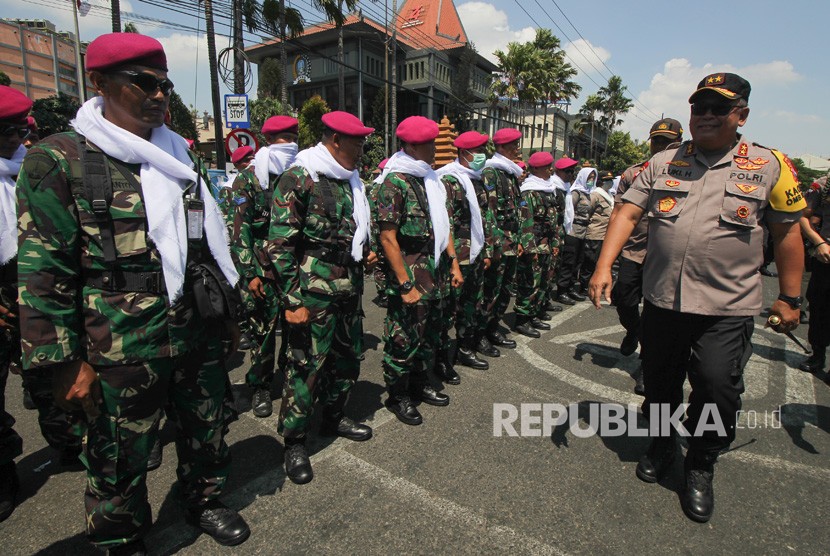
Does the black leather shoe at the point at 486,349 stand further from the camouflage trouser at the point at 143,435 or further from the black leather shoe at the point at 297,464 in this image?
the camouflage trouser at the point at 143,435

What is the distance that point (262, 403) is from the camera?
346 cm

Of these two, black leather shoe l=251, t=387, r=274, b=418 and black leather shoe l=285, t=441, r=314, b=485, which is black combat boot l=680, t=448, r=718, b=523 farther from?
black leather shoe l=251, t=387, r=274, b=418

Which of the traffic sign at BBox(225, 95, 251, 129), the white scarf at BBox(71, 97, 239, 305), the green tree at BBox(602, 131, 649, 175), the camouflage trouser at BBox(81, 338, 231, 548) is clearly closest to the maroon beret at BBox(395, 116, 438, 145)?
the white scarf at BBox(71, 97, 239, 305)

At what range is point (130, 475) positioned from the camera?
74.0 inches

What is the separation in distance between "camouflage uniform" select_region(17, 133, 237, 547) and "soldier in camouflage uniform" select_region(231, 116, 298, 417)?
4.67 feet

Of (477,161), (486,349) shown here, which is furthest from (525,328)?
(477,161)

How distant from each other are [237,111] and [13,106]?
6.28 metres

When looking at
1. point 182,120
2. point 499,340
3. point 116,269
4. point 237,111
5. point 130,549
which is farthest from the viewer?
point 182,120

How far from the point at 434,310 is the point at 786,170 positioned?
2.23 m

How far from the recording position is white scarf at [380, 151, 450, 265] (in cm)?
334

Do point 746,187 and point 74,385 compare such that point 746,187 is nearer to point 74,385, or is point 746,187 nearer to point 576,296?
point 74,385

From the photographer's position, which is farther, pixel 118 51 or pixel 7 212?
pixel 7 212

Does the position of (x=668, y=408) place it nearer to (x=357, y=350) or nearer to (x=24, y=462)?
(x=357, y=350)

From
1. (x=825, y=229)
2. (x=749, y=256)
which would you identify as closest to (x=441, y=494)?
(x=749, y=256)
